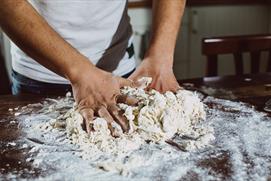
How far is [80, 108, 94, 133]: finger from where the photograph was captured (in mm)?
865

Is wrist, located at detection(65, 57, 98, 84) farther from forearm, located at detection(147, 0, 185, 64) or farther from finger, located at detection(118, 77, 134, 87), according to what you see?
forearm, located at detection(147, 0, 185, 64)

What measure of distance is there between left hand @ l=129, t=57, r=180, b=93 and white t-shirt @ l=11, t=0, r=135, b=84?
0.53 ft

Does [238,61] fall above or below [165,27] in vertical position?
below

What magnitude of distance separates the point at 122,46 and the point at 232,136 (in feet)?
1.80

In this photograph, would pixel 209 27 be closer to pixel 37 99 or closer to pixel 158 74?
pixel 158 74

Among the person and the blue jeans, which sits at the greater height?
the person

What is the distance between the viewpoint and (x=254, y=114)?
3.27ft

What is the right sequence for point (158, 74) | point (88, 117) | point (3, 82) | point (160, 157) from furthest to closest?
point (3, 82), point (158, 74), point (88, 117), point (160, 157)

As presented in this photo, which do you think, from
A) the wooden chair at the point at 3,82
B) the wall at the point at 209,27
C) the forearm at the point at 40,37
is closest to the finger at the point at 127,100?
the forearm at the point at 40,37

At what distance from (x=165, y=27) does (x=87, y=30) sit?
0.73ft

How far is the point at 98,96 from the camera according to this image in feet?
3.07

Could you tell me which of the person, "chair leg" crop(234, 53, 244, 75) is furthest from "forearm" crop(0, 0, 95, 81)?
"chair leg" crop(234, 53, 244, 75)

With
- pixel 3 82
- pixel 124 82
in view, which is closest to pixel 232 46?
pixel 124 82

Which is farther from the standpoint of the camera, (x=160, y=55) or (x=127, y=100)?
(x=160, y=55)
